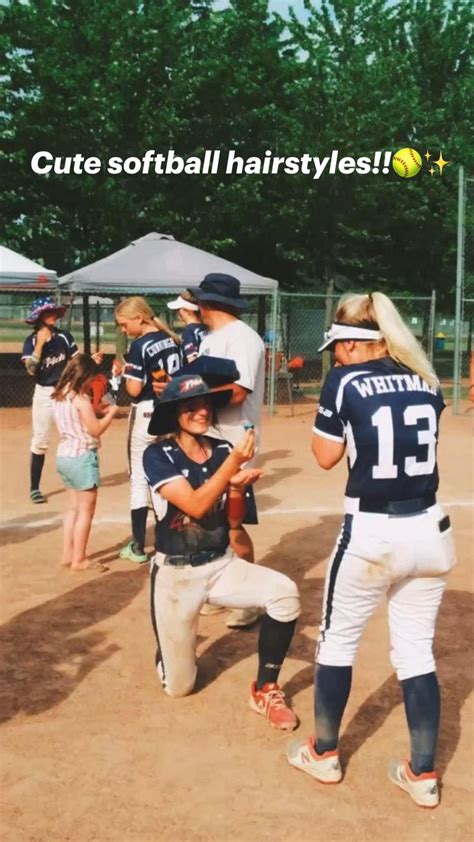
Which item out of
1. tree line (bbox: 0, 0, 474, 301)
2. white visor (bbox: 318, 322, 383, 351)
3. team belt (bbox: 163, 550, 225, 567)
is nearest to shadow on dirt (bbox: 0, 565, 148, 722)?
team belt (bbox: 163, 550, 225, 567)

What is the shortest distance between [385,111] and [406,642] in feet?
71.2

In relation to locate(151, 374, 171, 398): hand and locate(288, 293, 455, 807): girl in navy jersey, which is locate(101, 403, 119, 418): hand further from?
locate(288, 293, 455, 807): girl in navy jersey

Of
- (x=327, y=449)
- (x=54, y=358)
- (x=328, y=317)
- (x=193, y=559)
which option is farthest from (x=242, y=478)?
(x=328, y=317)

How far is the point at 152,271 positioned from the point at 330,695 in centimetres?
1333

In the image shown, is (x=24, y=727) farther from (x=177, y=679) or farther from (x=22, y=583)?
(x=22, y=583)

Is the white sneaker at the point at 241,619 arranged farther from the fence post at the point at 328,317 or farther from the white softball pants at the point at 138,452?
the fence post at the point at 328,317

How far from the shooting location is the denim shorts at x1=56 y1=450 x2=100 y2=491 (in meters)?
6.64

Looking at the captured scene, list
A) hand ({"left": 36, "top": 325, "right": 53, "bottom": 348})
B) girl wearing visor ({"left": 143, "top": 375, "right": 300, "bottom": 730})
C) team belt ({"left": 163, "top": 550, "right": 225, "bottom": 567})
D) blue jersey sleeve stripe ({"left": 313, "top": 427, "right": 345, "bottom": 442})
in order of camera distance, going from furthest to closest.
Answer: hand ({"left": 36, "top": 325, "right": 53, "bottom": 348}) → team belt ({"left": 163, "top": 550, "right": 225, "bottom": 567}) → girl wearing visor ({"left": 143, "top": 375, "right": 300, "bottom": 730}) → blue jersey sleeve stripe ({"left": 313, "top": 427, "right": 345, "bottom": 442})

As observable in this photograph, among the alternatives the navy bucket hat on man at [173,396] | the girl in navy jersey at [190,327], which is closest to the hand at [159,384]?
the girl in navy jersey at [190,327]

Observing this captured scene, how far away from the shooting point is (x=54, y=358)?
9336 millimetres

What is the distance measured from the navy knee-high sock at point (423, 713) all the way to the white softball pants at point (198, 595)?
0.85 metres

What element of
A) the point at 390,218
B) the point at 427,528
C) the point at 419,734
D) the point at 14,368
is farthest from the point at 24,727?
the point at 14,368

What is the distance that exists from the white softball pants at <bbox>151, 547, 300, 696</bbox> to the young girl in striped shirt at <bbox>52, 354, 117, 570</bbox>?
226cm

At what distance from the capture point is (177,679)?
4.57m
